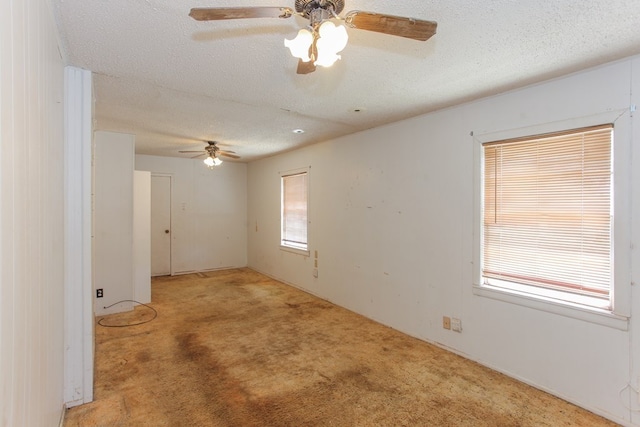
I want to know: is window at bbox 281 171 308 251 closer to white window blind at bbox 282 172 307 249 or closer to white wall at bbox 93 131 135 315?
white window blind at bbox 282 172 307 249

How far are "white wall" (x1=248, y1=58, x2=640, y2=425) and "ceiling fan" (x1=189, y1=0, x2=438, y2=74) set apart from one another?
5.63ft

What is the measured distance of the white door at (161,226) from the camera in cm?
630

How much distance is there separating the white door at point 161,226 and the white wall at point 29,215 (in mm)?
4651

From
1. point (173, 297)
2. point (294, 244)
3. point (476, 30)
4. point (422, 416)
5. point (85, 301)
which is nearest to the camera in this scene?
point (476, 30)

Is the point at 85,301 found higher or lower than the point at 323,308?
higher

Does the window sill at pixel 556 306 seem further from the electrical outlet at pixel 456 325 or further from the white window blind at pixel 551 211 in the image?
the electrical outlet at pixel 456 325

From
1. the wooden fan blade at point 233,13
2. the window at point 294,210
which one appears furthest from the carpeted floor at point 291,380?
the wooden fan blade at point 233,13

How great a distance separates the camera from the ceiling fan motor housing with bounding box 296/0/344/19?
4.50 feet

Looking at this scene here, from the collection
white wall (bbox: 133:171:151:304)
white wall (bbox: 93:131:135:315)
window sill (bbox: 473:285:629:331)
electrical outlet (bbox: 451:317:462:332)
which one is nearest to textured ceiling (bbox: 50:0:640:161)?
white wall (bbox: 93:131:135:315)

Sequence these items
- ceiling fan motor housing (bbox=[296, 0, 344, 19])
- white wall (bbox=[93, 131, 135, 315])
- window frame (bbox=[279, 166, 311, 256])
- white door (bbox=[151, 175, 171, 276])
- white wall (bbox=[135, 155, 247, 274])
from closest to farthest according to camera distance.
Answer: ceiling fan motor housing (bbox=[296, 0, 344, 19]) < white wall (bbox=[93, 131, 135, 315]) < window frame (bbox=[279, 166, 311, 256]) < white door (bbox=[151, 175, 171, 276]) < white wall (bbox=[135, 155, 247, 274])

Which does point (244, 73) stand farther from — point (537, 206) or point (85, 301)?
point (537, 206)

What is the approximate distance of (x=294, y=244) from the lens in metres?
5.77

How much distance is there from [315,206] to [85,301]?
10.8ft

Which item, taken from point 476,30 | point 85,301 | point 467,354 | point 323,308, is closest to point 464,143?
point 476,30
